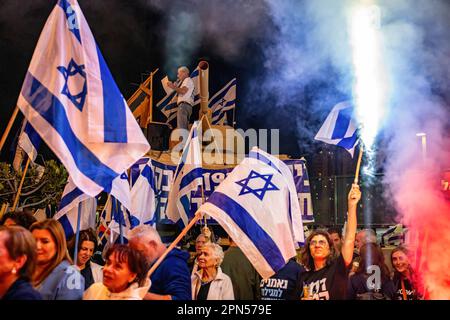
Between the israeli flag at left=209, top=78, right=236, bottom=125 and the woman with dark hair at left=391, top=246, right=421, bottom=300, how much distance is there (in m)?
11.0

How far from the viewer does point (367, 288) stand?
5.84m

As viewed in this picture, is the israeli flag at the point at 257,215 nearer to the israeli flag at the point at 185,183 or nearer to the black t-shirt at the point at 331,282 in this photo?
the black t-shirt at the point at 331,282

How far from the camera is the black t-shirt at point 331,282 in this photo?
16.8 ft

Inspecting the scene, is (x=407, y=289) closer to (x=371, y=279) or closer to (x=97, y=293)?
(x=371, y=279)

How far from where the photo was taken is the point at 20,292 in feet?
11.4

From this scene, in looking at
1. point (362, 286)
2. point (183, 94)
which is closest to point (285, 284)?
point (362, 286)

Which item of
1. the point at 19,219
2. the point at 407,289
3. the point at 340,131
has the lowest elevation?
the point at 407,289

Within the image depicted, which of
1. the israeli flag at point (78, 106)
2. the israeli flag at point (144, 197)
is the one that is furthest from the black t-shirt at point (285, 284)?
the israeli flag at point (144, 197)

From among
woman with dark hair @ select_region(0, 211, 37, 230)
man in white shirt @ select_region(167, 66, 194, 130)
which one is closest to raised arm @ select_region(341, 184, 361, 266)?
woman with dark hair @ select_region(0, 211, 37, 230)

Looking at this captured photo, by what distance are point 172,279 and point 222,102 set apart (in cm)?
1297

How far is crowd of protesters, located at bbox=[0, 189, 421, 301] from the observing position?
12.0 feet
